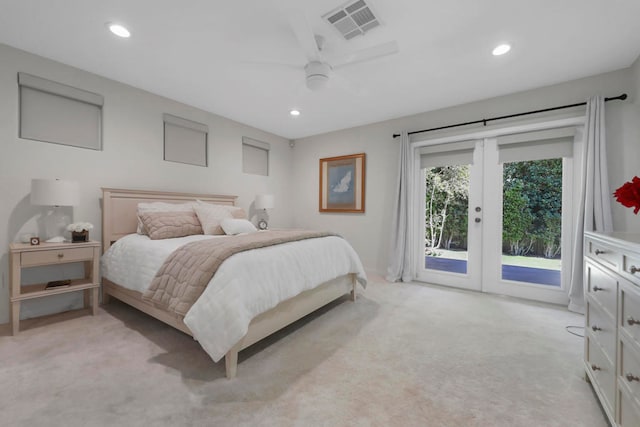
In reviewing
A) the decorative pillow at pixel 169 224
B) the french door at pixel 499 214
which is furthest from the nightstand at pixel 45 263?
the french door at pixel 499 214

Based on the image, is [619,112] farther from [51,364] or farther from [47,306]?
[47,306]

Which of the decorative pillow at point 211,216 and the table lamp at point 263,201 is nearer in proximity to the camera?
the decorative pillow at point 211,216

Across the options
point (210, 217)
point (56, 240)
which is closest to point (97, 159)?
point (56, 240)

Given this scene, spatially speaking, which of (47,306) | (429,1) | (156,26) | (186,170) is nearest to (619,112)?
(429,1)

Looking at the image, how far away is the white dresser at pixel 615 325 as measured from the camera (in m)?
1.06

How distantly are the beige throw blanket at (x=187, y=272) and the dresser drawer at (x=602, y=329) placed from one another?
2035 millimetres

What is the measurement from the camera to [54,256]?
2242 millimetres

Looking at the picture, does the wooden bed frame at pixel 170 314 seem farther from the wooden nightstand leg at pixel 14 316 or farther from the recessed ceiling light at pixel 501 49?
the recessed ceiling light at pixel 501 49

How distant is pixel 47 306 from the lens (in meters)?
2.53

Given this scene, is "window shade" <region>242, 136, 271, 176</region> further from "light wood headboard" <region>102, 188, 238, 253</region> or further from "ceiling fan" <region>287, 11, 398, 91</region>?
"ceiling fan" <region>287, 11, 398, 91</region>

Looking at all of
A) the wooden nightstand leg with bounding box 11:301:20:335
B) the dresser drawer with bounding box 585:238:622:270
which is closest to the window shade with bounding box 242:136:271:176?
the wooden nightstand leg with bounding box 11:301:20:335

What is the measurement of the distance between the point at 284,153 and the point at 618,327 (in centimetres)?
472

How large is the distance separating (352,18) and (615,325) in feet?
7.79

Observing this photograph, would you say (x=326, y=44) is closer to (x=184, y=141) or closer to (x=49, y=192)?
(x=184, y=141)
